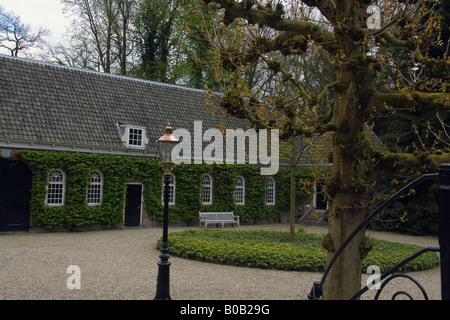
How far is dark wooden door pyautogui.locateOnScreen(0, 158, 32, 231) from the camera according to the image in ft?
55.4

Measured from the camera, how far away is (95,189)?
1920 cm

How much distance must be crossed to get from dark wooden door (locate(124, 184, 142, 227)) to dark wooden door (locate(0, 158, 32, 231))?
14.7ft

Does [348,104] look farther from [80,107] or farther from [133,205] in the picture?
[80,107]

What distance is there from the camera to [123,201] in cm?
1967


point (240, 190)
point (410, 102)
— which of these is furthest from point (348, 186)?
point (240, 190)

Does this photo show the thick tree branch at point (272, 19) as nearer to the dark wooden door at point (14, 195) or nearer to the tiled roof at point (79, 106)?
the tiled roof at point (79, 106)

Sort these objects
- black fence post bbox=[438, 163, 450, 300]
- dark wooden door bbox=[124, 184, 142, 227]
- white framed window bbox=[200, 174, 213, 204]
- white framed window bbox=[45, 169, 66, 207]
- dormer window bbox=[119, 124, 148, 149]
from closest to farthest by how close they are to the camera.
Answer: black fence post bbox=[438, 163, 450, 300], white framed window bbox=[45, 169, 66, 207], dormer window bbox=[119, 124, 148, 149], dark wooden door bbox=[124, 184, 142, 227], white framed window bbox=[200, 174, 213, 204]

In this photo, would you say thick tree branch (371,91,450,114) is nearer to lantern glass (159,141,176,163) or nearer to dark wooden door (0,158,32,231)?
lantern glass (159,141,176,163)

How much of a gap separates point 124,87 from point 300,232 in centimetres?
1211

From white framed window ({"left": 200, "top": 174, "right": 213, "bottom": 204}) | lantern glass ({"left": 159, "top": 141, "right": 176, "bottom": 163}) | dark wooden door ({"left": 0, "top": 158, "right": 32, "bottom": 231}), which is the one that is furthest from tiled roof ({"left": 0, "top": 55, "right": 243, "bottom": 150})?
lantern glass ({"left": 159, "top": 141, "right": 176, "bottom": 163})

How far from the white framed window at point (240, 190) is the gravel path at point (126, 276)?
10089 mm

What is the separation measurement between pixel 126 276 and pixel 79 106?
12.3m

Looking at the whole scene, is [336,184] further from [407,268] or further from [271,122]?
[407,268]
